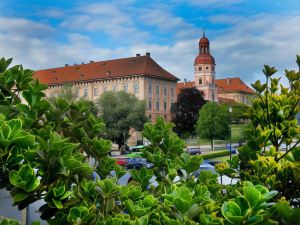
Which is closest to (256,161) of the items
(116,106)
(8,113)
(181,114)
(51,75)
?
(8,113)

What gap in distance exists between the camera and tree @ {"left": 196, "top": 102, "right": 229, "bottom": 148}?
233 feet

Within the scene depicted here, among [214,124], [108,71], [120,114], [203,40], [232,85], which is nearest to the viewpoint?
[120,114]

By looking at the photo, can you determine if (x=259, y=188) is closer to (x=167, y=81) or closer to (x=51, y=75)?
(x=167, y=81)

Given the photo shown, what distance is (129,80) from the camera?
93.8 meters

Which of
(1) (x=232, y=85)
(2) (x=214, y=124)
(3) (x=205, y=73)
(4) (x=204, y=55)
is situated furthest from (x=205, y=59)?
(2) (x=214, y=124)

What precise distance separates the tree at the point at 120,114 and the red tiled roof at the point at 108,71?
26.3 m

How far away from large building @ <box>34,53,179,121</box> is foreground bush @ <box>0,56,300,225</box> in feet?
289

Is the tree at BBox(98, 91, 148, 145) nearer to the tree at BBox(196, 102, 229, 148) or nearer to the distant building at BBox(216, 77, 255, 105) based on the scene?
the tree at BBox(196, 102, 229, 148)

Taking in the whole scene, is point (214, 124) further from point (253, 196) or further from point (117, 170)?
point (253, 196)

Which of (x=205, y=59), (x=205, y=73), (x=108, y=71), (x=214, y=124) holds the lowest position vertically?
(x=214, y=124)

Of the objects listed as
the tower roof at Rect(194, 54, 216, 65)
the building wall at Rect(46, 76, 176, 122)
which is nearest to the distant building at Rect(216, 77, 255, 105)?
the tower roof at Rect(194, 54, 216, 65)

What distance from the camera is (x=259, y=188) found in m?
1.79

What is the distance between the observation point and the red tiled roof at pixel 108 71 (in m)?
94.1

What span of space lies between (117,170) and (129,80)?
9118 centimetres
